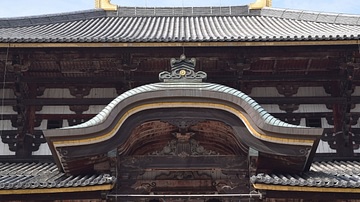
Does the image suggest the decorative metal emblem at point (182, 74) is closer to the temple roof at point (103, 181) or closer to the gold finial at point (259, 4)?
the temple roof at point (103, 181)

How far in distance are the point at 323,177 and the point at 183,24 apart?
11151 mm

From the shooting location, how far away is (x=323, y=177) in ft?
28.8

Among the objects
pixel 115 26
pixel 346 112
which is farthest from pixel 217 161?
pixel 115 26

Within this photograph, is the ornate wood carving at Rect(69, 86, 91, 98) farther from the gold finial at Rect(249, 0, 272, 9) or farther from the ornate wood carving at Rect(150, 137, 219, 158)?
the gold finial at Rect(249, 0, 272, 9)

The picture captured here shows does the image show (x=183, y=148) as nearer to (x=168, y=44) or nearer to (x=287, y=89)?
(x=168, y=44)

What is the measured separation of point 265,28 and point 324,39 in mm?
6442

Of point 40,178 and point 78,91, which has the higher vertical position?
point 78,91

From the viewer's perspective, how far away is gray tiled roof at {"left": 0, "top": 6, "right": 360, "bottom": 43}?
15.6 m

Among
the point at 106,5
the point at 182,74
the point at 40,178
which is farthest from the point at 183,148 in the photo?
the point at 106,5

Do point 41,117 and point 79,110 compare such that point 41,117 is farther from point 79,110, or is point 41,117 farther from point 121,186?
point 121,186

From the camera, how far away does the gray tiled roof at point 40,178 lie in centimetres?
812

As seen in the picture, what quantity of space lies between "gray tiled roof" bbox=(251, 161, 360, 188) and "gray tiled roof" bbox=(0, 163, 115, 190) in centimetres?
248

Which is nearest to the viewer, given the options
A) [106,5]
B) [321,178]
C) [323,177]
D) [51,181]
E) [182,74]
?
[51,181]

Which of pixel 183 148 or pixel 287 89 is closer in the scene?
pixel 183 148
